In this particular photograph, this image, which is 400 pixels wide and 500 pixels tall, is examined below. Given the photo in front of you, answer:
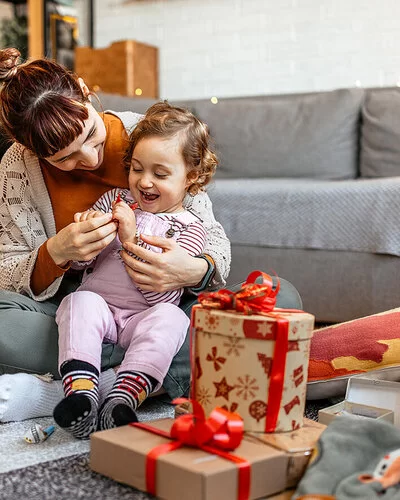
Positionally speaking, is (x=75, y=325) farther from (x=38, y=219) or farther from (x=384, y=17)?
(x=384, y=17)

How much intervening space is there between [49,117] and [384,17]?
2514 millimetres

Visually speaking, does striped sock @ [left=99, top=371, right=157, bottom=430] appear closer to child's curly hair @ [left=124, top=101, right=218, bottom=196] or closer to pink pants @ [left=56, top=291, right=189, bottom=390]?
pink pants @ [left=56, top=291, right=189, bottom=390]

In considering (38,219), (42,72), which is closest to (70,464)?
(38,219)

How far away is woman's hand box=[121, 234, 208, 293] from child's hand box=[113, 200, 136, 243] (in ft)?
0.07

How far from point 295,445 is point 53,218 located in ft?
2.61

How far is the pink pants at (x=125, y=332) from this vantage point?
4.23 ft

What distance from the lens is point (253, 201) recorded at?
2.45 m

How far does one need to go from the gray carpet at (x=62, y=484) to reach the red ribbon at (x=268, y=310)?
0.69 feet

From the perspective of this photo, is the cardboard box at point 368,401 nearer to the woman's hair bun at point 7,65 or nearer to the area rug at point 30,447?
the area rug at point 30,447

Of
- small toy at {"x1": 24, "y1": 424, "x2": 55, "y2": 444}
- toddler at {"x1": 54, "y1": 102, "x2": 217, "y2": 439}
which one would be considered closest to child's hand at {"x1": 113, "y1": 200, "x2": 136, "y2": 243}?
toddler at {"x1": 54, "y1": 102, "x2": 217, "y2": 439}

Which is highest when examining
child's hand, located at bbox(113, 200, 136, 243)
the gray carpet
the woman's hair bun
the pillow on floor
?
the woman's hair bun

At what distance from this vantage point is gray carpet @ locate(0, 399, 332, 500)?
999 millimetres

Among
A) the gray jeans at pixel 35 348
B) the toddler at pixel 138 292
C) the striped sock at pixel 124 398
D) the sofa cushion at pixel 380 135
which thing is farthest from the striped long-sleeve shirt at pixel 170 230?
the sofa cushion at pixel 380 135

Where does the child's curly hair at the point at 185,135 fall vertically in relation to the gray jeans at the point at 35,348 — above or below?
above
